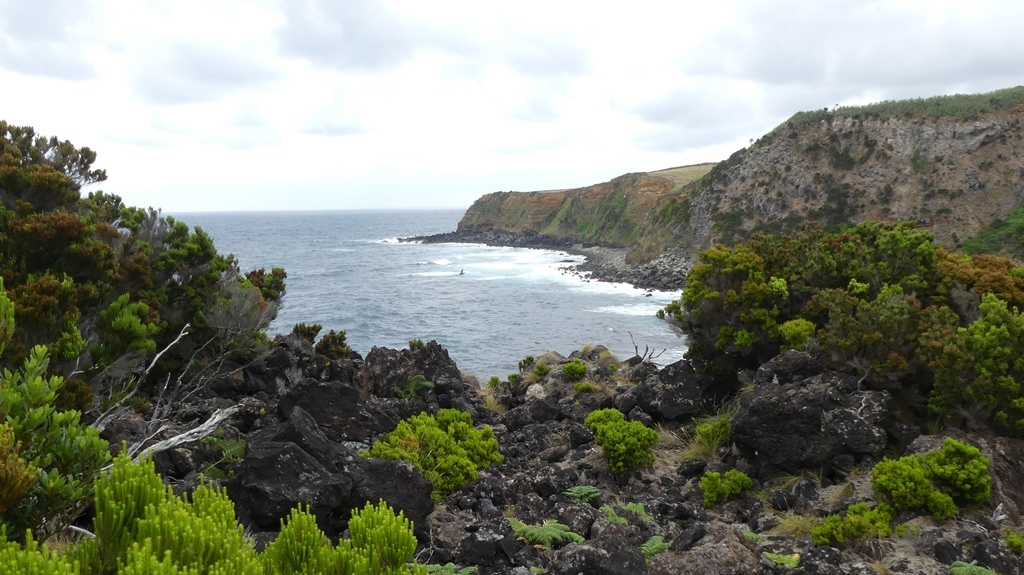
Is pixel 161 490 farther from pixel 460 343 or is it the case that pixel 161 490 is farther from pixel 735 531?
pixel 460 343

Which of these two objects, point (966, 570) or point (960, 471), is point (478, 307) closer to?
point (960, 471)

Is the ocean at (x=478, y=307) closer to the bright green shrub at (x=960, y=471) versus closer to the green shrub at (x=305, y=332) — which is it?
the green shrub at (x=305, y=332)

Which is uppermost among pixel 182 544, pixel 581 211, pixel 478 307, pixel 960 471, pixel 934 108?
pixel 934 108

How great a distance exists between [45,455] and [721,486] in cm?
912

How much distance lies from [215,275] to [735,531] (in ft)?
38.7

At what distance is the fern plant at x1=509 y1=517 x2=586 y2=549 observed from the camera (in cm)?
797

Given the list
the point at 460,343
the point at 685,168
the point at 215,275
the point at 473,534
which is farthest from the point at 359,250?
the point at 473,534

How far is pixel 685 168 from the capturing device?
130375 millimetres

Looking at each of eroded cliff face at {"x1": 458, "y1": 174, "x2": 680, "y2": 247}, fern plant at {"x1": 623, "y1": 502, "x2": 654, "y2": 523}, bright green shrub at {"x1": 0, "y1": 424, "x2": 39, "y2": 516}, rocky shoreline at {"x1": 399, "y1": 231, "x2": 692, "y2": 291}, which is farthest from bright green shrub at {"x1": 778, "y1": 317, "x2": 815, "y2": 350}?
eroded cliff face at {"x1": 458, "y1": 174, "x2": 680, "y2": 247}

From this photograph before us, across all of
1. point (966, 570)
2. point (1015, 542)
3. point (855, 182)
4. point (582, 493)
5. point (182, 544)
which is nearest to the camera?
point (182, 544)

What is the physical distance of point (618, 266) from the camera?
7569 centimetres

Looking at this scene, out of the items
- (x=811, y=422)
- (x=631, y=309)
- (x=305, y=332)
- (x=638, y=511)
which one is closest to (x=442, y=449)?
(x=638, y=511)

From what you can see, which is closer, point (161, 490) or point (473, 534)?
point (161, 490)

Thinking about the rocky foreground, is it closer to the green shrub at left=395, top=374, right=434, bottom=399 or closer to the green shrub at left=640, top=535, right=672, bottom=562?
the green shrub at left=640, top=535, right=672, bottom=562
